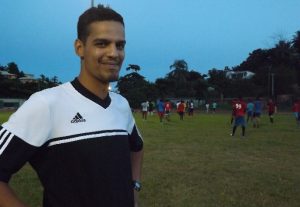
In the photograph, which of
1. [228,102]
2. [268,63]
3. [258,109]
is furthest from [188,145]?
[268,63]

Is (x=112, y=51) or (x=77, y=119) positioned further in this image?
(x=112, y=51)

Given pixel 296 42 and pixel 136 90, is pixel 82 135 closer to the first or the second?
pixel 136 90

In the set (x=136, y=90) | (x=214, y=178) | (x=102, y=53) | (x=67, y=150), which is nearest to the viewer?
(x=67, y=150)

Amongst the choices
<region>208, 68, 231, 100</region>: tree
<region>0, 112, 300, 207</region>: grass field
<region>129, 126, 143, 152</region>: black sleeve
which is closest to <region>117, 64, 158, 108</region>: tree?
<region>208, 68, 231, 100</region>: tree

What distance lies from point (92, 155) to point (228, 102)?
7878 cm

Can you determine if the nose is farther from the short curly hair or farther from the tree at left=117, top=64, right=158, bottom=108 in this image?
the tree at left=117, top=64, right=158, bottom=108

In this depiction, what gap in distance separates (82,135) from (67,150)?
0.11m

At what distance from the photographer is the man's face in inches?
99.2

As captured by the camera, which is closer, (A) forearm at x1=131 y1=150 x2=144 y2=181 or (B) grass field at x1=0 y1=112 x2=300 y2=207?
(A) forearm at x1=131 y1=150 x2=144 y2=181

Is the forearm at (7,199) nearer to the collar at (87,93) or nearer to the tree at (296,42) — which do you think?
the collar at (87,93)

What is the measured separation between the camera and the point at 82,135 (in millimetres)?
2379

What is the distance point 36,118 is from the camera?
2.28 metres

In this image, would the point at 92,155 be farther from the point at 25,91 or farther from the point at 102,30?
the point at 25,91

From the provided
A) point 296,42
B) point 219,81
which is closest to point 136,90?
point 219,81
